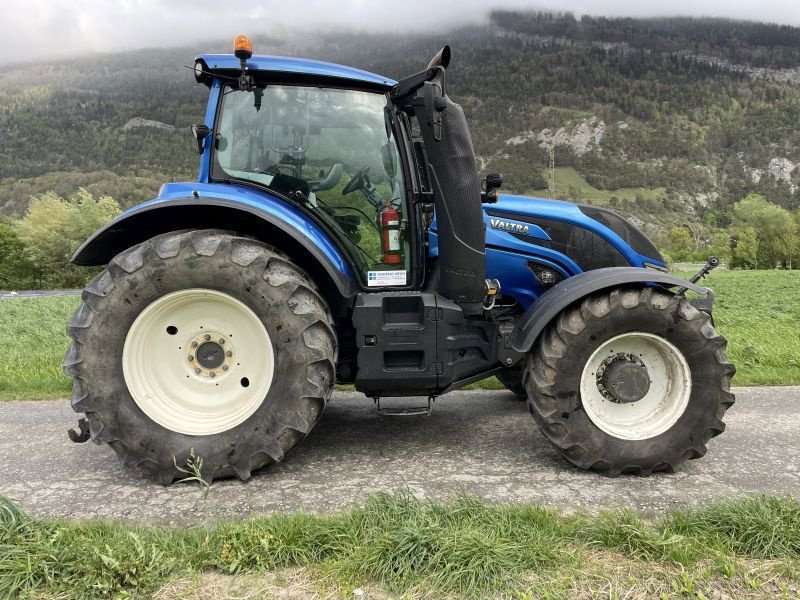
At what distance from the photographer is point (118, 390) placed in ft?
10.7

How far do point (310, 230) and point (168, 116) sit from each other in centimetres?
15017

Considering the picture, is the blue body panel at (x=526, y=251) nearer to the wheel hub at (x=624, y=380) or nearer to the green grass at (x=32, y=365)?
the wheel hub at (x=624, y=380)

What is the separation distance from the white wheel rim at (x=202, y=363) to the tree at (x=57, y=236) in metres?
53.1

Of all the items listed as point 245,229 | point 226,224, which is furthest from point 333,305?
point 226,224

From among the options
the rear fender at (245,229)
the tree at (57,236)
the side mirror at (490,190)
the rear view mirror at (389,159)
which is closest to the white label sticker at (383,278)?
the rear fender at (245,229)

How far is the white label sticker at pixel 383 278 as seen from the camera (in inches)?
149

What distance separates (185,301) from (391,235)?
135cm

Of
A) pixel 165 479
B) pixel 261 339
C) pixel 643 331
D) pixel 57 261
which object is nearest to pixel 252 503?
pixel 165 479

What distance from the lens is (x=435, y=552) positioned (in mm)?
2338

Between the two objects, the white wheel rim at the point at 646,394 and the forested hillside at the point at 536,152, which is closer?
the white wheel rim at the point at 646,394

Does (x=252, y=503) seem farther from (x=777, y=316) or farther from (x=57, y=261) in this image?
(x=57, y=261)

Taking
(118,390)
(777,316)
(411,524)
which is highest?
(118,390)

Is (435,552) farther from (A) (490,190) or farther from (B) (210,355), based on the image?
(A) (490,190)

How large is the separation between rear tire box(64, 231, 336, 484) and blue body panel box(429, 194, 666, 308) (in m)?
1.37
